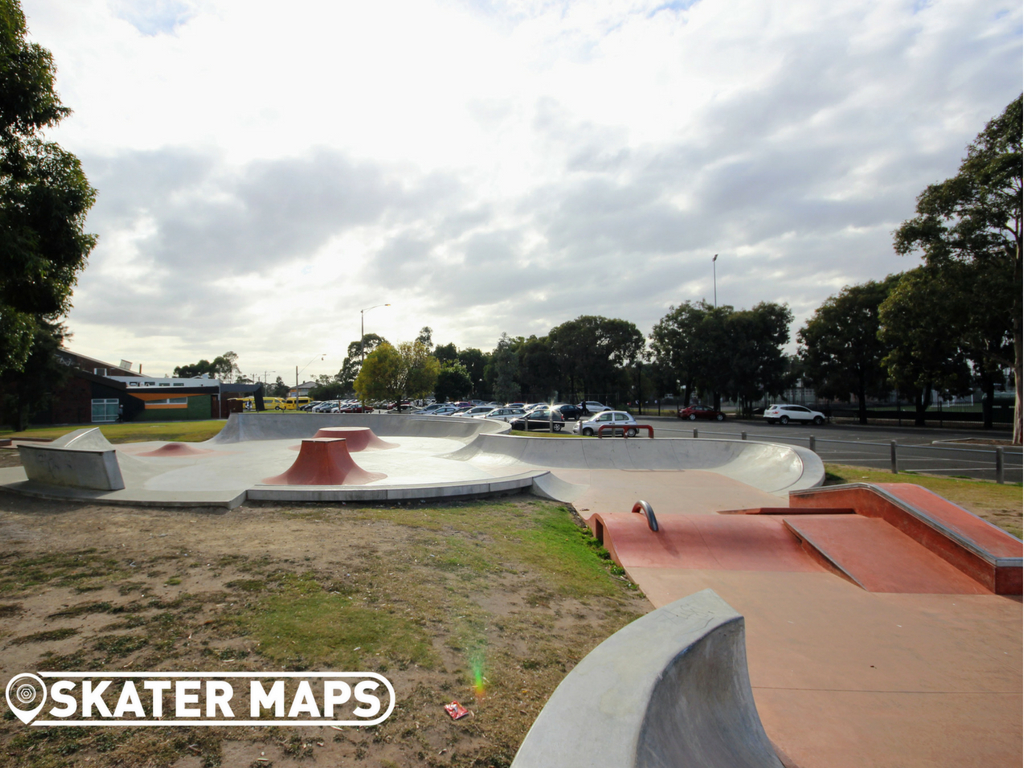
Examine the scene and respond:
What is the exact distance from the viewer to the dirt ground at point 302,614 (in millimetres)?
2473

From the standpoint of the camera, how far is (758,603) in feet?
17.7

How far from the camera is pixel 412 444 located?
20.0 meters

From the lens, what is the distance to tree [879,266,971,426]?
2077 cm

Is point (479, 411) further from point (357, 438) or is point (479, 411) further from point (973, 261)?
point (973, 261)

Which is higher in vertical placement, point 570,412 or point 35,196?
point 35,196

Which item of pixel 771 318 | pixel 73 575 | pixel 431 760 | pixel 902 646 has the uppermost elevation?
pixel 771 318

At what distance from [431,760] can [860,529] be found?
7025mm

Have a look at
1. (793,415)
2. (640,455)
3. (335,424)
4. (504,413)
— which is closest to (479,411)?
(504,413)

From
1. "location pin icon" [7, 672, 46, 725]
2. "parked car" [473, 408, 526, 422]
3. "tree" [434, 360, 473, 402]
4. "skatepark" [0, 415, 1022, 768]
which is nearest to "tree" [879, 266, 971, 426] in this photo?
"skatepark" [0, 415, 1022, 768]

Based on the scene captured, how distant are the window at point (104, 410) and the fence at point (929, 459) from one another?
1919 inches

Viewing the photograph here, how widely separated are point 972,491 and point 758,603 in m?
8.49

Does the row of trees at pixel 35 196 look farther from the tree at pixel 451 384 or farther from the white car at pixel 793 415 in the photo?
the tree at pixel 451 384

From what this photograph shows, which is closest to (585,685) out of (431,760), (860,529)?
(431,760)

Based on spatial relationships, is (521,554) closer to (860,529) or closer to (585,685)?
(585,685)
